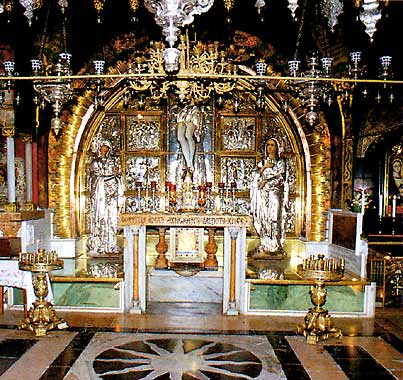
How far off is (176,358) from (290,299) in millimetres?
2663

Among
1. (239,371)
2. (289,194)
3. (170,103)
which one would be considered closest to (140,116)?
(170,103)

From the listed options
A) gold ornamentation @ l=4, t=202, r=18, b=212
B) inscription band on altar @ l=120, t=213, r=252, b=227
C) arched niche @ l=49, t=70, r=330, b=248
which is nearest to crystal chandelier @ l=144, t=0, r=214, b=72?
inscription band on altar @ l=120, t=213, r=252, b=227

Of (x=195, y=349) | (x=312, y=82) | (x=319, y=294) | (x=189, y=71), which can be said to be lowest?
(x=195, y=349)

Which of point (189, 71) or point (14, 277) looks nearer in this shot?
point (14, 277)

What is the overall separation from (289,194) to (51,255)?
5.42 meters

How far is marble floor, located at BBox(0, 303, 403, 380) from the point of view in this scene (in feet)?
17.5

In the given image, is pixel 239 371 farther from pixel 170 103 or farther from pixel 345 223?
pixel 170 103

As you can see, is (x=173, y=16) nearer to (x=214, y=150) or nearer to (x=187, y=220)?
(x=187, y=220)

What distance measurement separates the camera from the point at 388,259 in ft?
27.6

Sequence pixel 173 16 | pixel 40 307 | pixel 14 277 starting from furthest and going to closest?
1. pixel 14 277
2. pixel 40 307
3. pixel 173 16

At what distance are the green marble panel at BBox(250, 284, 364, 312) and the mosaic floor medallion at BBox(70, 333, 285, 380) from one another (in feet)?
4.23

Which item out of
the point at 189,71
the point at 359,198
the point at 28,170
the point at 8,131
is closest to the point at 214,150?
the point at 189,71

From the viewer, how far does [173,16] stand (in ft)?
13.0

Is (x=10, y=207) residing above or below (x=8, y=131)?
below
